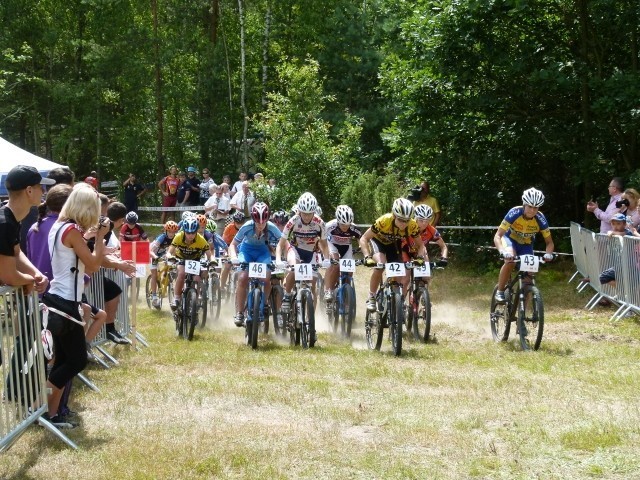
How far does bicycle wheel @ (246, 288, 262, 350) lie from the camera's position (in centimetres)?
1177

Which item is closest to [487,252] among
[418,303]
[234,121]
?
[418,303]

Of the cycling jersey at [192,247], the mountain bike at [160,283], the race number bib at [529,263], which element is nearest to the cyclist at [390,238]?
the race number bib at [529,263]

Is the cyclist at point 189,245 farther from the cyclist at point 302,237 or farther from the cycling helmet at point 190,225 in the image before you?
the cyclist at point 302,237

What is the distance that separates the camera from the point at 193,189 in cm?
2909

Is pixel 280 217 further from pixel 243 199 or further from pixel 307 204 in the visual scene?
pixel 243 199

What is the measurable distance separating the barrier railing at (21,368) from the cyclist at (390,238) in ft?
18.1

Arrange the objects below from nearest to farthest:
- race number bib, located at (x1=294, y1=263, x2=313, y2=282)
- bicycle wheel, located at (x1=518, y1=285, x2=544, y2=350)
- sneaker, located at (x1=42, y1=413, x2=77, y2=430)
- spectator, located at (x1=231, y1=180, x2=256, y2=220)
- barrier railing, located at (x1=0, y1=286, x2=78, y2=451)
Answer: barrier railing, located at (x1=0, y1=286, x2=78, y2=451), sneaker, located at (x1=42, y1=413, x2=77, y2=430), bicycle wheel, located at (x1=518, y1=285, x2=544, y2=350), race number bib, located at (x1=294, y1=263, x2=313, y2=282), spectator, located at (x1=231, y1=180, x2=256, y2=220)

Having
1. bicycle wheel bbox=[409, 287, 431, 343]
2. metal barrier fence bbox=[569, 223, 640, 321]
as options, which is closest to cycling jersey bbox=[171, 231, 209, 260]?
bicycle wheel bbox=[409, 287, 431, 343]

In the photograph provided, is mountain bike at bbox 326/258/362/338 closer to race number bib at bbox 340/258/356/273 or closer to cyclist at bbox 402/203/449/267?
race number bib at bbox 340/258/356/273

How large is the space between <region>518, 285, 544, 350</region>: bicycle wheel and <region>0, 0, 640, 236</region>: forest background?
592cm

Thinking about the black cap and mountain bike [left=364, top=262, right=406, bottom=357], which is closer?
the black cap

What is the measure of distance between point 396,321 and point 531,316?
179 centimetres

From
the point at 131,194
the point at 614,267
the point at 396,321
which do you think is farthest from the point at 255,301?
the point at 131,194

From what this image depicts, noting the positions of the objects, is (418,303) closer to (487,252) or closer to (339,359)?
(339,359)
